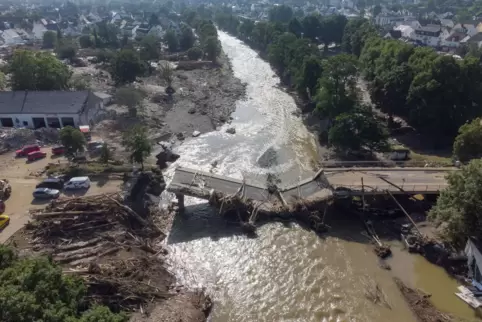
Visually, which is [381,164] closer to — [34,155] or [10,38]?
[34,155]

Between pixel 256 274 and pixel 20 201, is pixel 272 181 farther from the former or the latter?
pixel 20 201

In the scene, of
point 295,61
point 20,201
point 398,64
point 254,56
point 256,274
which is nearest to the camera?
point 256,274

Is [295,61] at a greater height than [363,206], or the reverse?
[295,61]

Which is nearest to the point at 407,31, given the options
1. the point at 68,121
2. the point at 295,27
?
the point at 295,27

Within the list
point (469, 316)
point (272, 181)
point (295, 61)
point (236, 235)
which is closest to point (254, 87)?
point (295, 61)

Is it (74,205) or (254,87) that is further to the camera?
(254,87)

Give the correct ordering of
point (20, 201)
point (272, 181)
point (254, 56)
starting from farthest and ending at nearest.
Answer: point (254, 56)
point (272, 181)
point (20, 201)

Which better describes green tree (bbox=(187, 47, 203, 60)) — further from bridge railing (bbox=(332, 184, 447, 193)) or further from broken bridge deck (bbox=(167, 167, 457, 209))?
bridge railing (bbox=(332, 184, 447, 193))
